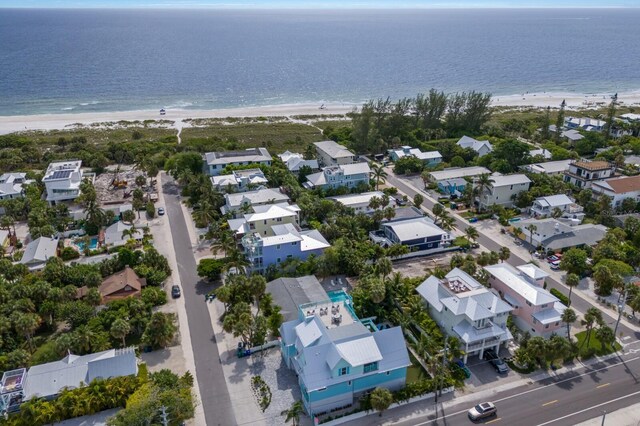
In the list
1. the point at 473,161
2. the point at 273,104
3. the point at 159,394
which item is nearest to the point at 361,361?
the point at 159,394

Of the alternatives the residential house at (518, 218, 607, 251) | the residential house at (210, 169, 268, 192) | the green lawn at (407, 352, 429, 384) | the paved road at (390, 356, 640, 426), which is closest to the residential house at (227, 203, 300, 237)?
the residential house at (210, 169, 268, 192)

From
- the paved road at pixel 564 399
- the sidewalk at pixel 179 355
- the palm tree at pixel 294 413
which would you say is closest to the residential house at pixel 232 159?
the sidewalk at pixel 179 355

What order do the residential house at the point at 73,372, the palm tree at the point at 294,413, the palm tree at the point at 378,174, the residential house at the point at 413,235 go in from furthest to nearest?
the palm tree at the point at 378,174, the residential house at the point at 413,235, the residential house at the point at 73,372, the palm tree at the point at 294,413

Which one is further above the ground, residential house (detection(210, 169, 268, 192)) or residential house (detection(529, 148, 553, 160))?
residential house (detection(210, 169, 268, 192))

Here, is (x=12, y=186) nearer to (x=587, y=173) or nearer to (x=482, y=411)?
(x=482, y=411)

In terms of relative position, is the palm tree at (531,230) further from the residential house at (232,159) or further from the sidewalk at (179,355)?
the residential house at (232,159)

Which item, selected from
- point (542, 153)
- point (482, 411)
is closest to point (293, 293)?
point (482, 411)

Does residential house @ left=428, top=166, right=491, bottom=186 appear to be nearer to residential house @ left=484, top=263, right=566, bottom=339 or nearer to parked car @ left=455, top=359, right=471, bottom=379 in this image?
residential house @ left=484, top=263, right=566, bottom=339
